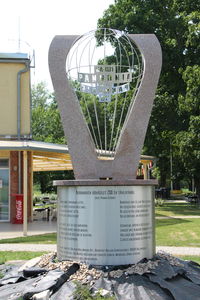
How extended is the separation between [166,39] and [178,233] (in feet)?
61.4

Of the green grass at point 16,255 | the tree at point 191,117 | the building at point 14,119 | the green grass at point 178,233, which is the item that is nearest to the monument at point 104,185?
the green grass at point 16,255

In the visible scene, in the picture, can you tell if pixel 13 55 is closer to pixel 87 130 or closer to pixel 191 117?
pixel 191 117

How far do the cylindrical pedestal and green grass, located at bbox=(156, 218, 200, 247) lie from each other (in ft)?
19.4

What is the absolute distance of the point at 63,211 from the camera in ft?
26.8

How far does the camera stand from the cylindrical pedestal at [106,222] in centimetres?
774

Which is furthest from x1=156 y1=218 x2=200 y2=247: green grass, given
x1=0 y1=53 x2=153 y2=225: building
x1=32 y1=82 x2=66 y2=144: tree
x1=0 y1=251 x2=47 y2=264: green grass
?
x1=32 y1=82 x2=66 y2=144: tree

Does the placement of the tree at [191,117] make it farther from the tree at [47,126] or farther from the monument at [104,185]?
the tree at [47,126]

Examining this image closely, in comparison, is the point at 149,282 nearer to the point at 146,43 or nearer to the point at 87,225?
the point at 87,225

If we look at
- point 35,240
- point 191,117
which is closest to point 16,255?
point 35,240

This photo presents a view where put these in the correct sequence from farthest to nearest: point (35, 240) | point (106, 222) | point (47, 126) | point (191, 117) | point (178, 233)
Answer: point (47, 126)
point (191, 117)
point (178, 233)
point (35, 240)
point (106, 222)

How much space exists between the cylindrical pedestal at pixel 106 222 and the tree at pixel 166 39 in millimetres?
23418

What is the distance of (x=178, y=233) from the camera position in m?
16.3

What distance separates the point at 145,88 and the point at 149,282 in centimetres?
340

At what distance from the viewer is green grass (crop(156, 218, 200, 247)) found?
14.0 metres
